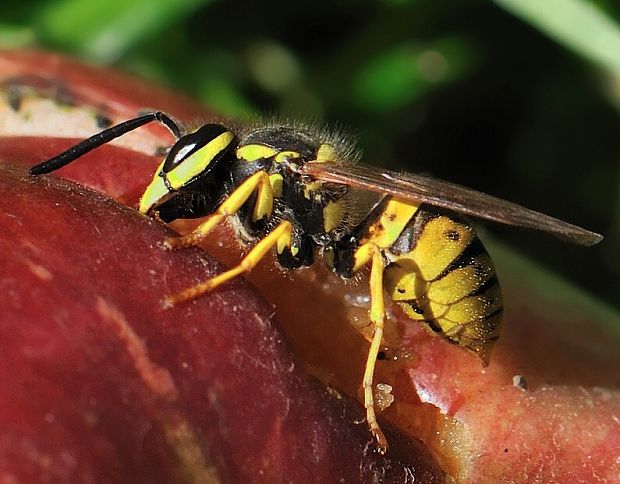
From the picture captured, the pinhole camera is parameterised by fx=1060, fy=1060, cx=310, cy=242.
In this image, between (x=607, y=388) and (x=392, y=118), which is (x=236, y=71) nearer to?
(x=392, y=118)

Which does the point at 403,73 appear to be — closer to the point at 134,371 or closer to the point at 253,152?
the point at 253,152

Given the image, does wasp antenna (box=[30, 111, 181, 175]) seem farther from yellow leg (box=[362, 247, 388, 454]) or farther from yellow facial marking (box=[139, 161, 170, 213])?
yellow leg (box=[362, 247, 388, 454])

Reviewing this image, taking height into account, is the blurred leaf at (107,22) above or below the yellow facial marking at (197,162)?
below

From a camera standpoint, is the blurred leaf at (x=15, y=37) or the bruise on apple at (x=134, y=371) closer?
the bruise on apple at (x=134, y=371)

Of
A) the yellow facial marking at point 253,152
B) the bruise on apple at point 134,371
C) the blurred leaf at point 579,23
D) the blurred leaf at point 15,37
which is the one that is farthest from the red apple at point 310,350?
the blurred leaf at point 579,23

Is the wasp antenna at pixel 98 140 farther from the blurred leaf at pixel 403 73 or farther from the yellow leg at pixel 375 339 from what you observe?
the blurred leaf at pixel 403 73

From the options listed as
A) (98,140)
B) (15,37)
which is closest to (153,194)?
(98,140)
